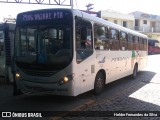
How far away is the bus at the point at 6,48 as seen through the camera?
11.7m

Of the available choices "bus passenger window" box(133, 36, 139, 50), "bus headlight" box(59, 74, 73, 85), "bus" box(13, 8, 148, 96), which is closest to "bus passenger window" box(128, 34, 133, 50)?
"bus passenger window" box(133, 36, 139, 50)

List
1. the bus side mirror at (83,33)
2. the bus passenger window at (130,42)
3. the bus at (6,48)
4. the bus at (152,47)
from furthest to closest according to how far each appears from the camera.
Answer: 1. the bus at (152,47)
2. the bus passenger window at (130,42)
3. the bus at (6,48)
4. the bus side mirror at (83,33)

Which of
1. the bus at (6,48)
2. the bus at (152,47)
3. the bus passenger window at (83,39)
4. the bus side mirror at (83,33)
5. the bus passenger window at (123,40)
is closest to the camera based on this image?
the bus passenger window at (83,39)

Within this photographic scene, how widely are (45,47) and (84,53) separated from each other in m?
1.22

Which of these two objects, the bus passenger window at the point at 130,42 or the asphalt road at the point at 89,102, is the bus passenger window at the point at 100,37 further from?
the bus passenger window at the point at 130,42

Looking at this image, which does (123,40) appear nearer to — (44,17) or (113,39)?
(113,39)

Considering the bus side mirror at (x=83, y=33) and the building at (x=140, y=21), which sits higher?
the building at (x=140, y=21)

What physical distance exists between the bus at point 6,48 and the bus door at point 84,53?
4.65m

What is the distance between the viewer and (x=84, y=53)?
8.06 m

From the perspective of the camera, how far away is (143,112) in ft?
23.1

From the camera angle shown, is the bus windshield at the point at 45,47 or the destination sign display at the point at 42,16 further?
the destination sign display at the point at 42,16

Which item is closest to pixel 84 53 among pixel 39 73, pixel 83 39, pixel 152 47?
pixel 83 39

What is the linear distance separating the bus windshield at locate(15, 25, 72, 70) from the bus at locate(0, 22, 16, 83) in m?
3.88

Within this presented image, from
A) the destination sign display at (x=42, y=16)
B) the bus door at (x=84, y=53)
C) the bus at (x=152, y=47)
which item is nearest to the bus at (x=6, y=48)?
the destination sign display at (x=42, y=16)
